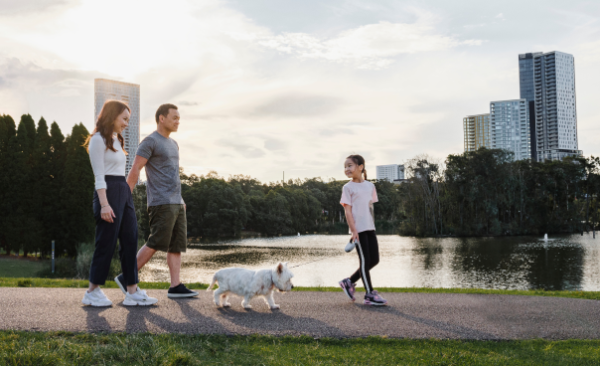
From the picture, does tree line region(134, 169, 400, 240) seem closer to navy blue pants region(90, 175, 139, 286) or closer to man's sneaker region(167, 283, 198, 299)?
man's sneaker region(167, 283, 198, 299)

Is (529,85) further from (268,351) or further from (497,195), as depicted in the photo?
(268,351)

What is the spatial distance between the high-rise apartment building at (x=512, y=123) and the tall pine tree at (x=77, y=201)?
5855 inches

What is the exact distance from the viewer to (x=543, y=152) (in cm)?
15212

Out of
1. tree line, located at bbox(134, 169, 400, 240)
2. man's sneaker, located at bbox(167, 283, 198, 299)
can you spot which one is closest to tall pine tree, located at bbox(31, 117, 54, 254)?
man's sneaker, located at bbox(167, 283, 198, 299)

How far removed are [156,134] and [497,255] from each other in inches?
1108

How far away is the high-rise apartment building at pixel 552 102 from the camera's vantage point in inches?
5974

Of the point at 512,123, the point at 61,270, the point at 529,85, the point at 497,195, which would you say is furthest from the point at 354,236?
the point at 529,85

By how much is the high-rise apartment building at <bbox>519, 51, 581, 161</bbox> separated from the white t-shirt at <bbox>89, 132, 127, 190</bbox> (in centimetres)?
16542

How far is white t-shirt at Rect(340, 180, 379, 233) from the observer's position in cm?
519

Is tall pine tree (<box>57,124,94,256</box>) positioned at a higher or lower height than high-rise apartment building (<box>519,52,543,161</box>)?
lower

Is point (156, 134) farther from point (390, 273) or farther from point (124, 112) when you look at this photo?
point (390, 273)

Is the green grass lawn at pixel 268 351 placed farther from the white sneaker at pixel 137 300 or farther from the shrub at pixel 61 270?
the shrub at pixel 61 270

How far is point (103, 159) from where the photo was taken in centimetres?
437

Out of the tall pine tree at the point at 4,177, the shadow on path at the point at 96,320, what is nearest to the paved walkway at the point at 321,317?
the shadow on path at the point at 96,320
